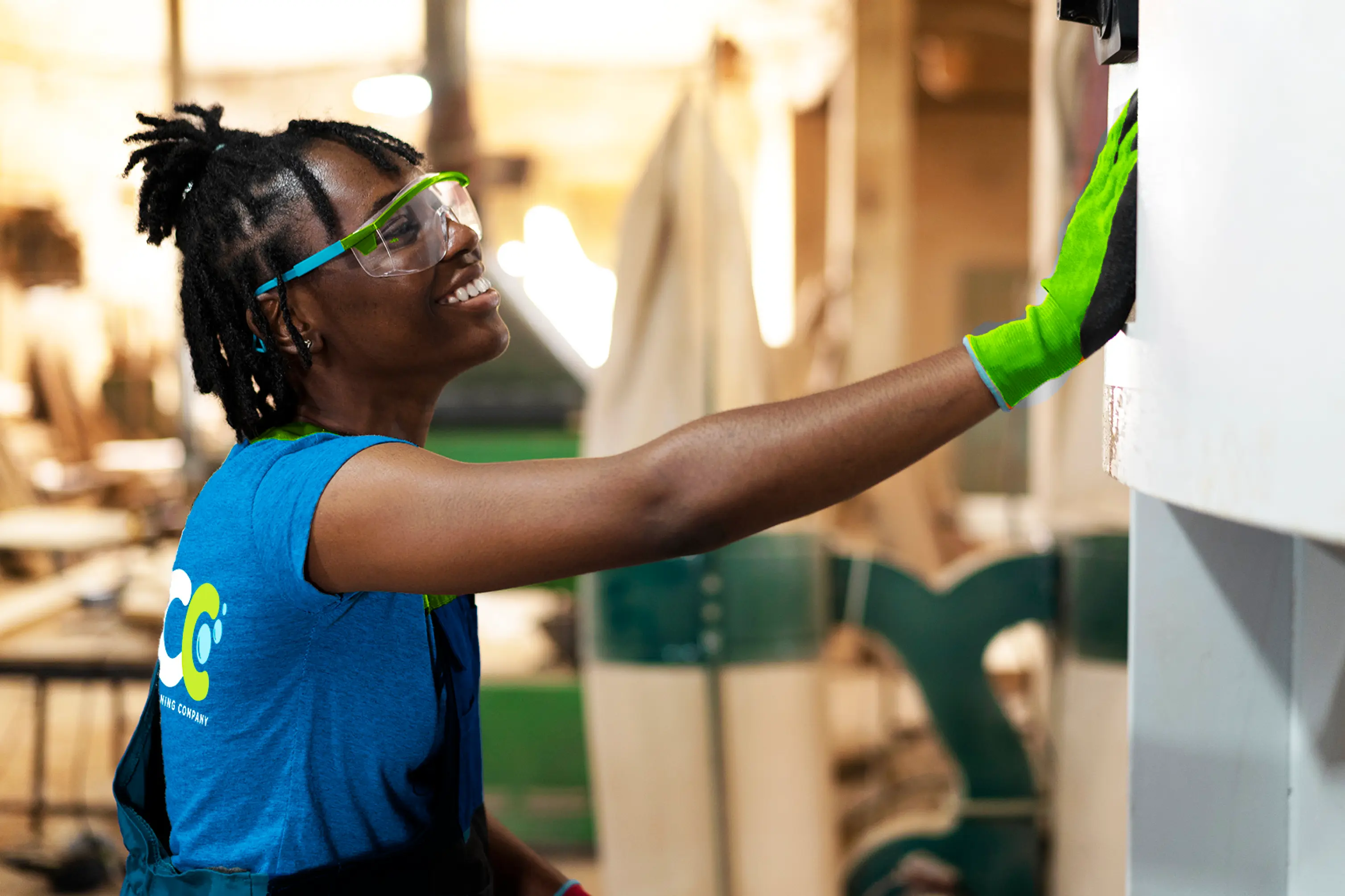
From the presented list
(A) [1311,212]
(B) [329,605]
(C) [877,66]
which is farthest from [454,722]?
(C) [877,66]

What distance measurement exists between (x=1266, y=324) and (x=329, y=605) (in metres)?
0.64

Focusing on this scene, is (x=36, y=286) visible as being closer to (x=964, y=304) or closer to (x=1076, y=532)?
(x=1076, y=532)

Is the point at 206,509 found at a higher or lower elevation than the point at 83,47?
lower

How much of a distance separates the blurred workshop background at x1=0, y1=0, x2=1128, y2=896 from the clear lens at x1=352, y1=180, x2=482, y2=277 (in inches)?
11.2

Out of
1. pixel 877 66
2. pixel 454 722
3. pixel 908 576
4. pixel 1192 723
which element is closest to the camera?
pixel 1192 723

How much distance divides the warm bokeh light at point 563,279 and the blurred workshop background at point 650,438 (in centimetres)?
1

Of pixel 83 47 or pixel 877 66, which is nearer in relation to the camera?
pixel 877 66

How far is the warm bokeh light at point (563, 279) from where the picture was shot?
3.21 m

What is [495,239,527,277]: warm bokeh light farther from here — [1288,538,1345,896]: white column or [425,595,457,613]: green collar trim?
[1288,538,1345,896]: white column

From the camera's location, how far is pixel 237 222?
0.94 meters

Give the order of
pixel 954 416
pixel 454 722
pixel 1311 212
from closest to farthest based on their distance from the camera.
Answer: pixel 1311 212 < pixel 954 416 < pixel 454 722

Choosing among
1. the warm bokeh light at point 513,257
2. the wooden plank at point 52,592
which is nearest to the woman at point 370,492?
the warm bokeh light at point 513,257

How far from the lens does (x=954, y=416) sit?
2.32ft

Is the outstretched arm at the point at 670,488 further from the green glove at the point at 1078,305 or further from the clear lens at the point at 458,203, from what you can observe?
the clear lens at the point at 458,203
